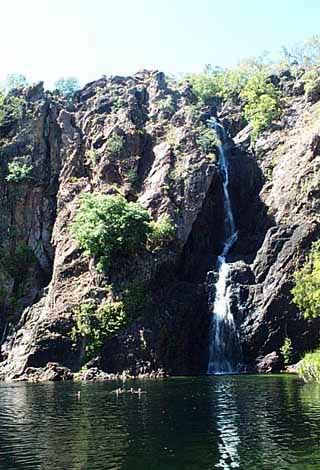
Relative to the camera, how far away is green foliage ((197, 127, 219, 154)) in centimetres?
7978

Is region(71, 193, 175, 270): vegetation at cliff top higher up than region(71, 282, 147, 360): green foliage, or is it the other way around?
region(71, 193, 175, 270): vegetation at cliff top

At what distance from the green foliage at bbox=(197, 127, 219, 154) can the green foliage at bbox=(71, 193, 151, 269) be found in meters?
14.5

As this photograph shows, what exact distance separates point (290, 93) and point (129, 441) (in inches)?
3136

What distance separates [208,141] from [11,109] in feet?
96.8

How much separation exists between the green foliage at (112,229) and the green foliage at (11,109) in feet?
87.9

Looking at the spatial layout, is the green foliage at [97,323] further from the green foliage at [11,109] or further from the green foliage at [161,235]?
the green foliage at [11,109]

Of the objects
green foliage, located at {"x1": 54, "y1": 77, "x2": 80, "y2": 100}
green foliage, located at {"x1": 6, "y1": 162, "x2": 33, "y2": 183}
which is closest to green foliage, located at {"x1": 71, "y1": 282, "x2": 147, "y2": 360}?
green foliage, located at {"x1": 6, "y1": 162, "x2": 33, "y2": 183}

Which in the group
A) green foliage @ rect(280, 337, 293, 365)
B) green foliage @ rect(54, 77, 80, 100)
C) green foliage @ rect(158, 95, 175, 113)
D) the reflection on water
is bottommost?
the reflection on water

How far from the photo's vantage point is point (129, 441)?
26.4 m

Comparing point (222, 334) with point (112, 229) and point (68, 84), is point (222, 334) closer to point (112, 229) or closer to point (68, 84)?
point (112, 229)

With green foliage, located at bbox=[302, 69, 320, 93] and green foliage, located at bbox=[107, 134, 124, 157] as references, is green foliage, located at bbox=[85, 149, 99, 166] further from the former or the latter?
green foliage, located at bbox=[302, 69, 320, 93]

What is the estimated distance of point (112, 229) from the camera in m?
67.9

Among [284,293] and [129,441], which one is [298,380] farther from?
[129,441]

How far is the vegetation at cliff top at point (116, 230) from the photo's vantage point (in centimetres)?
6769
